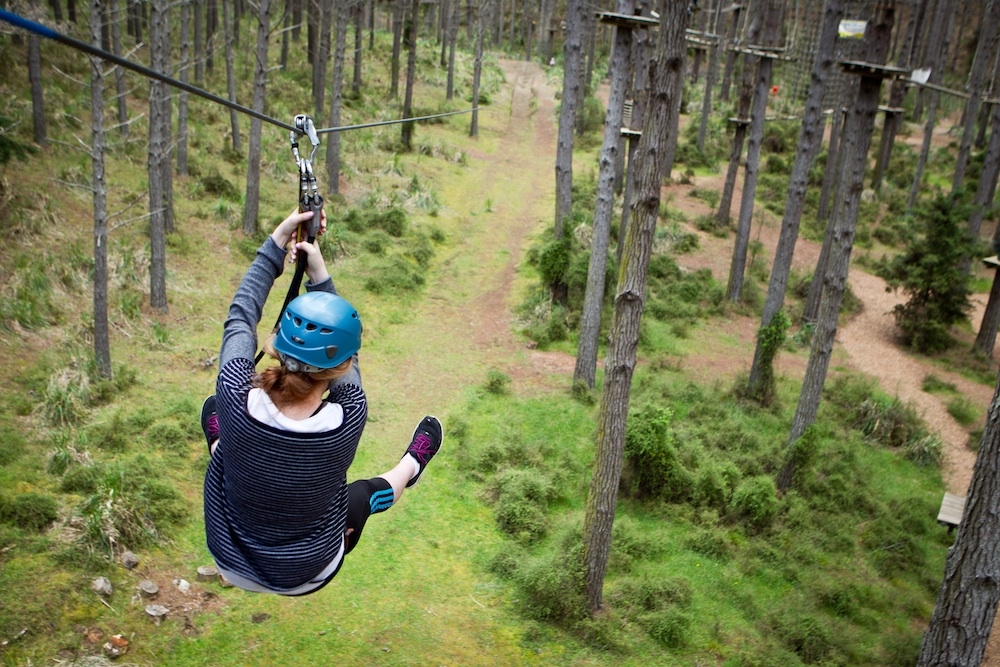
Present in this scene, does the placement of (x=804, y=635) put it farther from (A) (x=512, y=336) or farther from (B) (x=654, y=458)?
(A) (x=512, y=336)

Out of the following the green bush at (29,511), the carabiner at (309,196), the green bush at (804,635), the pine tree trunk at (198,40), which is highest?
the pine tree trunk at (198,40)

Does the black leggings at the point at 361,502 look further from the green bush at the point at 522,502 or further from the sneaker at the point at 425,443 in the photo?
the green bush at the point at 522,502

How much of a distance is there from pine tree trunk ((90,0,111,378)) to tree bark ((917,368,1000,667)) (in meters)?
9.30

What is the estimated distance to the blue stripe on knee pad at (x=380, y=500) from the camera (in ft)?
11.9

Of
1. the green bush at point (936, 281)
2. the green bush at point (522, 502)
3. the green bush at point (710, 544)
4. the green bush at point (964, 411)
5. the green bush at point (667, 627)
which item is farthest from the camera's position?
the green bush at point (936, 281)

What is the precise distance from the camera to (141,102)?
65.2 feet

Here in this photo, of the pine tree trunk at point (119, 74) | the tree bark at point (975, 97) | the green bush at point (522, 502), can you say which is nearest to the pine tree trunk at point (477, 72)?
the pine tree trunk at point (119, 74)

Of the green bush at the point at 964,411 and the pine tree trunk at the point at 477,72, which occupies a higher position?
the pine tree trunk at the point at 477,72

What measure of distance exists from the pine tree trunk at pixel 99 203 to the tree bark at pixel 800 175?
31.9 feet

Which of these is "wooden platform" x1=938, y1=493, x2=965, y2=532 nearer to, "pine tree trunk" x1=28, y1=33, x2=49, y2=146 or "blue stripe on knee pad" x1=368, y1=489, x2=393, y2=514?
"blue stripe on knee pad" x1=368, y1=489, x2=393, y2=514

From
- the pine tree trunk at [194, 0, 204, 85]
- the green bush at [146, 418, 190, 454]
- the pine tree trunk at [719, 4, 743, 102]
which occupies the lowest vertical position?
the green bush at [146, 418, 190, 454]

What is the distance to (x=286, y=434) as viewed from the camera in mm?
2740

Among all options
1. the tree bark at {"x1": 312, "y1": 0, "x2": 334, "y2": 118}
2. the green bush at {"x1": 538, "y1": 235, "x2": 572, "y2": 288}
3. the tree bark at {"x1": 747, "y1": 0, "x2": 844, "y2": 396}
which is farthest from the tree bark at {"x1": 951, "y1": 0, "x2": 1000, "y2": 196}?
the tree bark at {"x1": 312, "y1": 0, "x2": 334, "y2": 118}

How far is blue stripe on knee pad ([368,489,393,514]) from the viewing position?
3.64 meters
